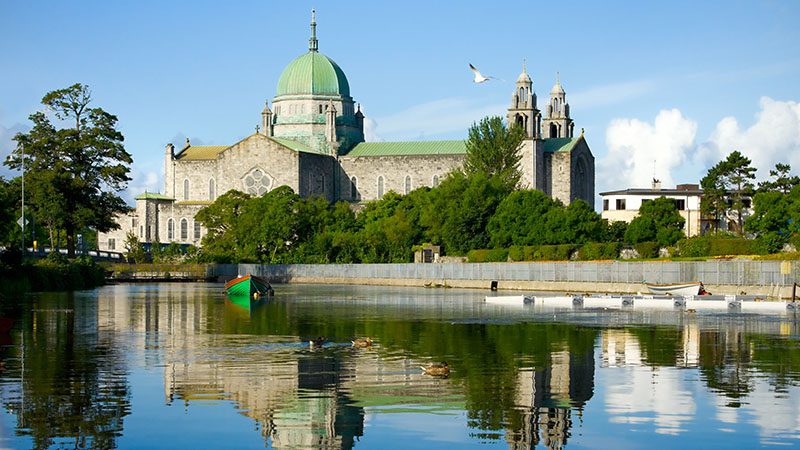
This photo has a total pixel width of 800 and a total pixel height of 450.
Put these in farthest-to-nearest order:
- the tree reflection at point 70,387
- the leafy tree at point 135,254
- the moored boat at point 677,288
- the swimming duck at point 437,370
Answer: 1. the leafy tree at point 135,254
2. the moored boat at point 677,288
3. the swimming duck at point 437,370
4. the tree reflection at point 70,387

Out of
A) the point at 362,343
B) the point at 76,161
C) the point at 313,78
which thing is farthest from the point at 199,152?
the point at 362,343

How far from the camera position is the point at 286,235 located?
372 ft

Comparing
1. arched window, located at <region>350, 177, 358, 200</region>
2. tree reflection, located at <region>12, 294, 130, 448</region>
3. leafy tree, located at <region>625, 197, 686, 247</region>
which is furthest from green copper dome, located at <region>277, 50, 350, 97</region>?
tree reflection, located at <region>12, 294, 130, 448</region>

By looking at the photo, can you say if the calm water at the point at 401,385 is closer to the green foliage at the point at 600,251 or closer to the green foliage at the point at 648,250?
the green foliage at the point at 648,250

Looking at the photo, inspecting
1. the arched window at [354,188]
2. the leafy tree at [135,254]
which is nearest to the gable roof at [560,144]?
the arched window at [354,188]

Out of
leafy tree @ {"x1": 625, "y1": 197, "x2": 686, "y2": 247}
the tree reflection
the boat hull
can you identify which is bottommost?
the tree reflection

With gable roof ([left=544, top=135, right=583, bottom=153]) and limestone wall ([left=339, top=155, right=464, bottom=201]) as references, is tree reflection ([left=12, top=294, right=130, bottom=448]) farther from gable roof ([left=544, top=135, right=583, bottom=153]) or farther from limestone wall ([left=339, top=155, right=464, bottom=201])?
limestone wall ([left=339, top=155, right=464, bottom=201])

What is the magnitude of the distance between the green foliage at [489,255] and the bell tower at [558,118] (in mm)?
47176

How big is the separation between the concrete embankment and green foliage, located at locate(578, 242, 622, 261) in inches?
191

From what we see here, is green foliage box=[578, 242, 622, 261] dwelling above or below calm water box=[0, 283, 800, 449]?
above

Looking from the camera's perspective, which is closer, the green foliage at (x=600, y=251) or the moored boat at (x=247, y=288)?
the moored boat at (x=247, y=288)

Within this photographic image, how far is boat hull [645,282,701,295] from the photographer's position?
60.8 meters

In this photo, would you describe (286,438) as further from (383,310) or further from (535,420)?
(383,310)

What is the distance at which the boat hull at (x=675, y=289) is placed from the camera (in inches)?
2395
